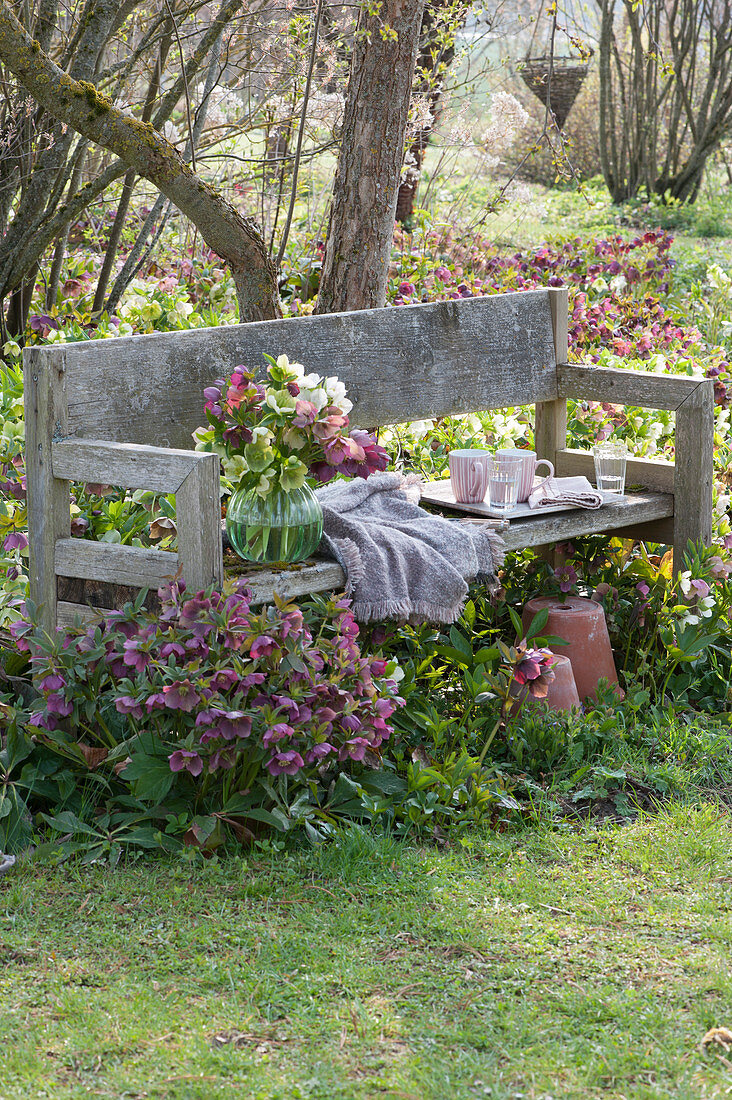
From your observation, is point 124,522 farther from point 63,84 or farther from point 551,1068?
point 551,1068

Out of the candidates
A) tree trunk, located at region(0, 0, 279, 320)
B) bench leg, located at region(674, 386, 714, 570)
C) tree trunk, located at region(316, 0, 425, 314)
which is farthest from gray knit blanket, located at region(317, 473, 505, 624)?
tree trunk, located at region(316, 0, 425, 314)

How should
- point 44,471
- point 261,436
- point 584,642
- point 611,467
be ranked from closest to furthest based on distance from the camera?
point 261,436
point 44,471
point 584,642
point 611,467

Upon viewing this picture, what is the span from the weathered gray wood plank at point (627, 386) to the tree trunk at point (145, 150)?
1.15 m

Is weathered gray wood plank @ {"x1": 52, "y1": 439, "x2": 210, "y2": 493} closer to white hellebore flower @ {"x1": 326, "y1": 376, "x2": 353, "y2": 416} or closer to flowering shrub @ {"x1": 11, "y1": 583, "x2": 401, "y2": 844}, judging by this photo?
flowering shrub @ {"x1": 11, "y1": 583, "x2": 401, "y2": 844}

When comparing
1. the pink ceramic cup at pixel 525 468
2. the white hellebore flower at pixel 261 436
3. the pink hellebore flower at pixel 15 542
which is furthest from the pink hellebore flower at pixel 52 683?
the pink ceramic cup at pixel 525 468

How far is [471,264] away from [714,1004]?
6343 millimetres

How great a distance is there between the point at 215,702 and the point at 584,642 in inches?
51.2

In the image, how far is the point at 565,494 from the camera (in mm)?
3348

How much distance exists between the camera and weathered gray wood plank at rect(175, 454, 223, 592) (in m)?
2.41

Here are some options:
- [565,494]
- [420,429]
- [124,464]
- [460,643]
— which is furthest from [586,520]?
[124,464]

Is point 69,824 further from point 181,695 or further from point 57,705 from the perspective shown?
point 181,695

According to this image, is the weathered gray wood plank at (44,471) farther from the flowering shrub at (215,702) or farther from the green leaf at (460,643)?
the green leaf at (460,643)

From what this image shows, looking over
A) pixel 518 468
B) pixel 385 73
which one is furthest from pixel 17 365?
pixel 518 468

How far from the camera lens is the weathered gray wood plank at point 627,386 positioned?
3490 millimetres
